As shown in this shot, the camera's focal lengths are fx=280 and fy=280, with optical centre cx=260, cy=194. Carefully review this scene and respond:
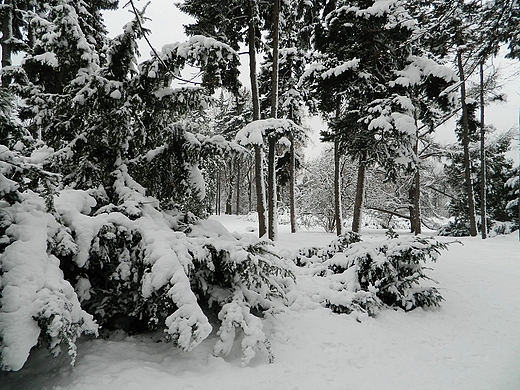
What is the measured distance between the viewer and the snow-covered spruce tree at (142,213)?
97.0 inches

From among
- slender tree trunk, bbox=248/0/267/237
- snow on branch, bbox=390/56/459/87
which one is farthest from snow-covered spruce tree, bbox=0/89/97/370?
snow on branch, bbox=390/56/459/87

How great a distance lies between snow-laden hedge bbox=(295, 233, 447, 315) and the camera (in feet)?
14.1

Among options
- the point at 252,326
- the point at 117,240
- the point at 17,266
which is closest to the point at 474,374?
the point at 252,326

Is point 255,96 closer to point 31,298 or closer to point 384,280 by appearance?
point 384,280

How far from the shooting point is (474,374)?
2.93m

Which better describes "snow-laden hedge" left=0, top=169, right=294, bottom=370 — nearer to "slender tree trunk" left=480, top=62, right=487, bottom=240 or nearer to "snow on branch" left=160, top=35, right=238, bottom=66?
"snow on branch" left=160, top=35, right=238, bottom=66

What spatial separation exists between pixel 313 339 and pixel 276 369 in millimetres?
833

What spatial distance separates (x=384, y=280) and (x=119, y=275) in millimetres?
3928

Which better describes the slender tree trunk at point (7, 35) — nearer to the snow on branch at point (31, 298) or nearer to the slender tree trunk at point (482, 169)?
the snow on branch at point (31, 298)

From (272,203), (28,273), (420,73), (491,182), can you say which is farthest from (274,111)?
(491,182)

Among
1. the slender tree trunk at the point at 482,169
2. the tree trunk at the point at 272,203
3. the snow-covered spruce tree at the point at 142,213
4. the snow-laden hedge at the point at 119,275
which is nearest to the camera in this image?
the snow-laden hedge at the point at 119,275

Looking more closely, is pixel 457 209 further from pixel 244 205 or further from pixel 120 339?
pixel 244 205

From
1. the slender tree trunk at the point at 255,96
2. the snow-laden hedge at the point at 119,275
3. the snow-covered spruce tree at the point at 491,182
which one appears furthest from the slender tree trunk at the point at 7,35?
the snow-covered spruce tree at the point at 491,182

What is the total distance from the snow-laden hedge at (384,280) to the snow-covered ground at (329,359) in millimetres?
198
